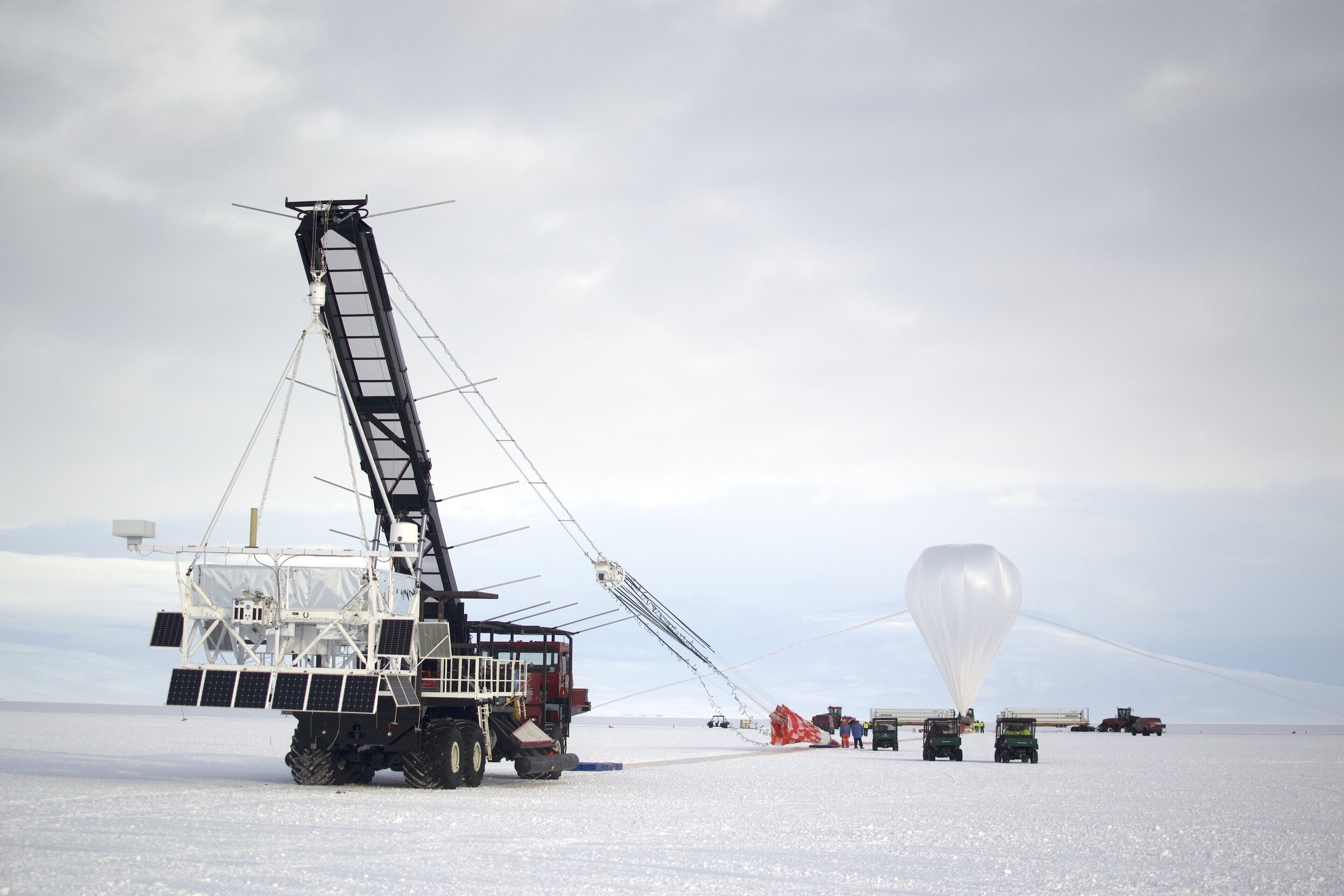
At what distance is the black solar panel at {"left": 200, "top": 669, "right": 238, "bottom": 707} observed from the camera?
23.5 m

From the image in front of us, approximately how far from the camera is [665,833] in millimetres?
18047

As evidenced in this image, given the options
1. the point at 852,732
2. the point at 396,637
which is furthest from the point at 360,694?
the point at 852,732

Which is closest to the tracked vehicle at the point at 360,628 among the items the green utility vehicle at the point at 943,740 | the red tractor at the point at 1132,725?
the green utility vehicle at the point at 943,740

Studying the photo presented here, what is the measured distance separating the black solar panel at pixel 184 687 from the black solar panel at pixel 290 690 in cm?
169

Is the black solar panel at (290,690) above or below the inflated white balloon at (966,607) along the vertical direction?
below

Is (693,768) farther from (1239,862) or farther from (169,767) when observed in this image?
(1239,862)

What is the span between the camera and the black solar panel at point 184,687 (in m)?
23.6

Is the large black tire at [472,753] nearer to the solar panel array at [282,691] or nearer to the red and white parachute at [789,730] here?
the solar panel array at [282,691]

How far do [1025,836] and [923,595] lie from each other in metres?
51.9

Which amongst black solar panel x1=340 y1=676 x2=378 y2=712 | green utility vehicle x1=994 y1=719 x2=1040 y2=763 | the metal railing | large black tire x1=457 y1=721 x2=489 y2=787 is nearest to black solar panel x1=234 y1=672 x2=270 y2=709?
black solar panel x1=340 y1=676 x2=378 y2=712

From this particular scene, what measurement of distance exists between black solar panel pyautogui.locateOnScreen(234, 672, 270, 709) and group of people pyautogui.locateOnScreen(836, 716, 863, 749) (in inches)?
1540

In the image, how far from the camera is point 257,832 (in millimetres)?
16641

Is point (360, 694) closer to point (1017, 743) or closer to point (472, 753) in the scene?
point (472, 753)

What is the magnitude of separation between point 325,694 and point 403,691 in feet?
5.07
